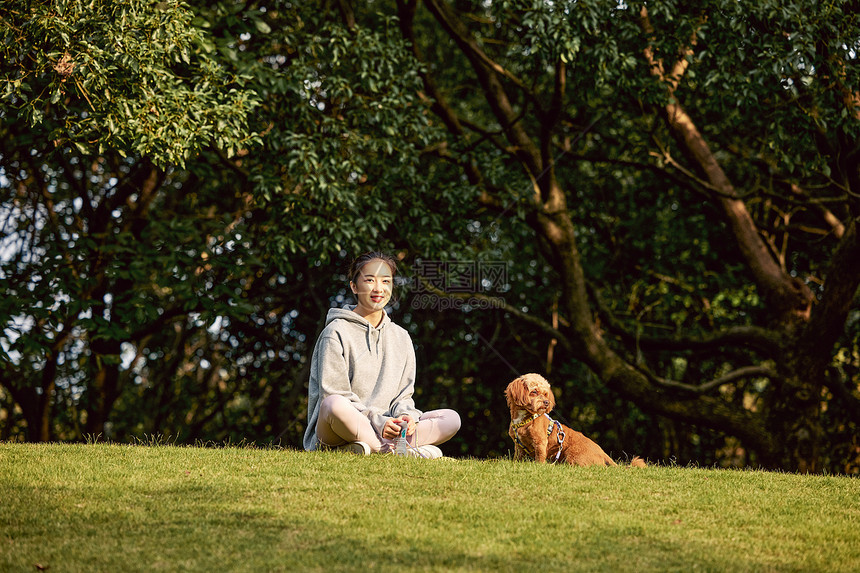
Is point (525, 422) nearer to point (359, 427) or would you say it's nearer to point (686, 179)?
point (359, 427)

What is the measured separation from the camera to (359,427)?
656cm

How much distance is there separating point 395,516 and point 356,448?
190 cm

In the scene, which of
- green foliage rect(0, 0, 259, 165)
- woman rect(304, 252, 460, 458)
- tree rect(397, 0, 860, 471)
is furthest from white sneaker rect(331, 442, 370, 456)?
tree rect(397, 0, 860, 471)

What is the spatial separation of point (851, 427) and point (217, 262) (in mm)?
9395

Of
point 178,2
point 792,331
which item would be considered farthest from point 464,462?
point 792,331

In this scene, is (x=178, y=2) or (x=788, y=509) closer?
(x=788, y=509)

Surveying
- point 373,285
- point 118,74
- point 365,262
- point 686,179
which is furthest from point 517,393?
point 686,179

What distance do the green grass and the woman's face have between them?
126cm

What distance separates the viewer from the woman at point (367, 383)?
6.59 meters

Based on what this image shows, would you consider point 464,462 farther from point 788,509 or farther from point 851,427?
point 851,427

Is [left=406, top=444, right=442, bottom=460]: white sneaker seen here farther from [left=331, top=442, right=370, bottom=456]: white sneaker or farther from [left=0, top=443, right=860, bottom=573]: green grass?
[left=0, top=443, right=860, bottom=573]: green grass

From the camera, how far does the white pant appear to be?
6.49m

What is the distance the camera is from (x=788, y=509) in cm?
542

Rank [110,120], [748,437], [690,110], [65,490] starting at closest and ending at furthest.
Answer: [65,490] < [110,120] < [748,437] < [690,110]
